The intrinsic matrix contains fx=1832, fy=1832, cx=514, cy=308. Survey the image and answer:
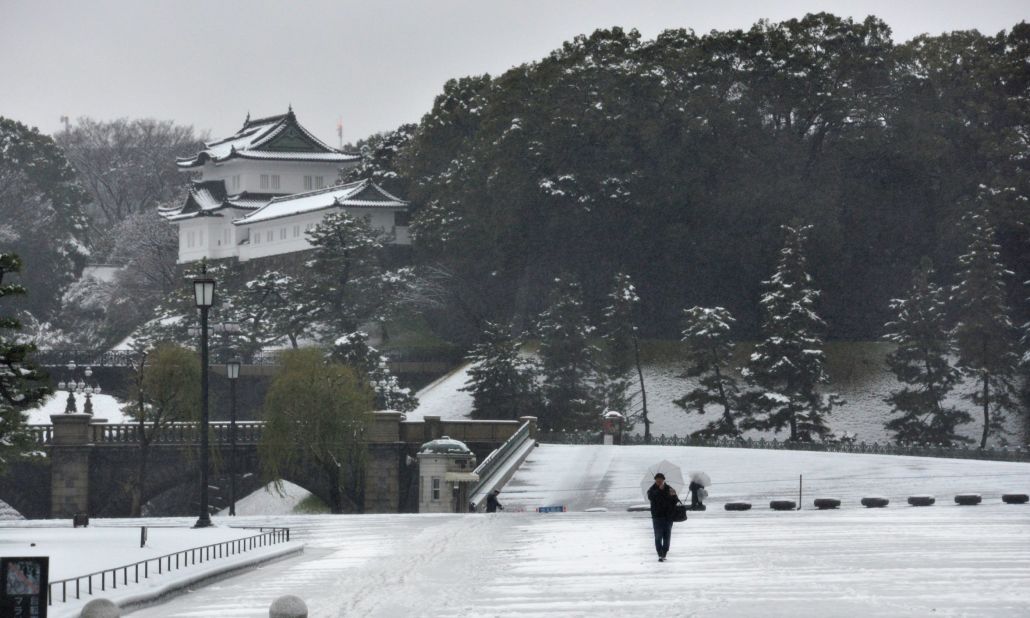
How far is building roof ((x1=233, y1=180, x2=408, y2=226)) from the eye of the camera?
342ft

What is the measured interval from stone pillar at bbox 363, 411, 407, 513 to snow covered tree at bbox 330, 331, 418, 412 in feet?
49.3

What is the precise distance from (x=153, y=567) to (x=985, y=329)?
184 feet

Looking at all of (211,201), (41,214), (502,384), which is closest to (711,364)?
(502,384)

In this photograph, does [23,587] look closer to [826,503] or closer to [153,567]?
[153,567]

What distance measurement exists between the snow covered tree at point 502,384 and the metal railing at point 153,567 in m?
48.5

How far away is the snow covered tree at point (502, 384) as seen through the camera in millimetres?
82062

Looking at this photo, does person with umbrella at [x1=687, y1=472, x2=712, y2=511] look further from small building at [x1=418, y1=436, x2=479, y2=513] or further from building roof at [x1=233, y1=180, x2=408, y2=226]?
building roof at [x1=233, y1=180, x2=408, y2=226]

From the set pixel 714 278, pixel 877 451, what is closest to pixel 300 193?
pixel 714 278

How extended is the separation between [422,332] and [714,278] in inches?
650

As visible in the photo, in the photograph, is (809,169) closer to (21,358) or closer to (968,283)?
(968,283)

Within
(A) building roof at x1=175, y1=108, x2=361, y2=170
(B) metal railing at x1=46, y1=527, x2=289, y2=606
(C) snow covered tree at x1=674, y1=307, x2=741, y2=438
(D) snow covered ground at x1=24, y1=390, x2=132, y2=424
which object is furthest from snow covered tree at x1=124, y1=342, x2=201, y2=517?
(A) building roof at x1=175, y1=108, x2=361, y2=170

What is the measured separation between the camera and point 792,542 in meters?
30.1

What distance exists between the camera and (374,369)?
8312 centimetres

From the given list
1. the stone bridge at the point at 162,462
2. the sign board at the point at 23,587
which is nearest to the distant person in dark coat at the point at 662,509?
the sign board at the point at 23,587
